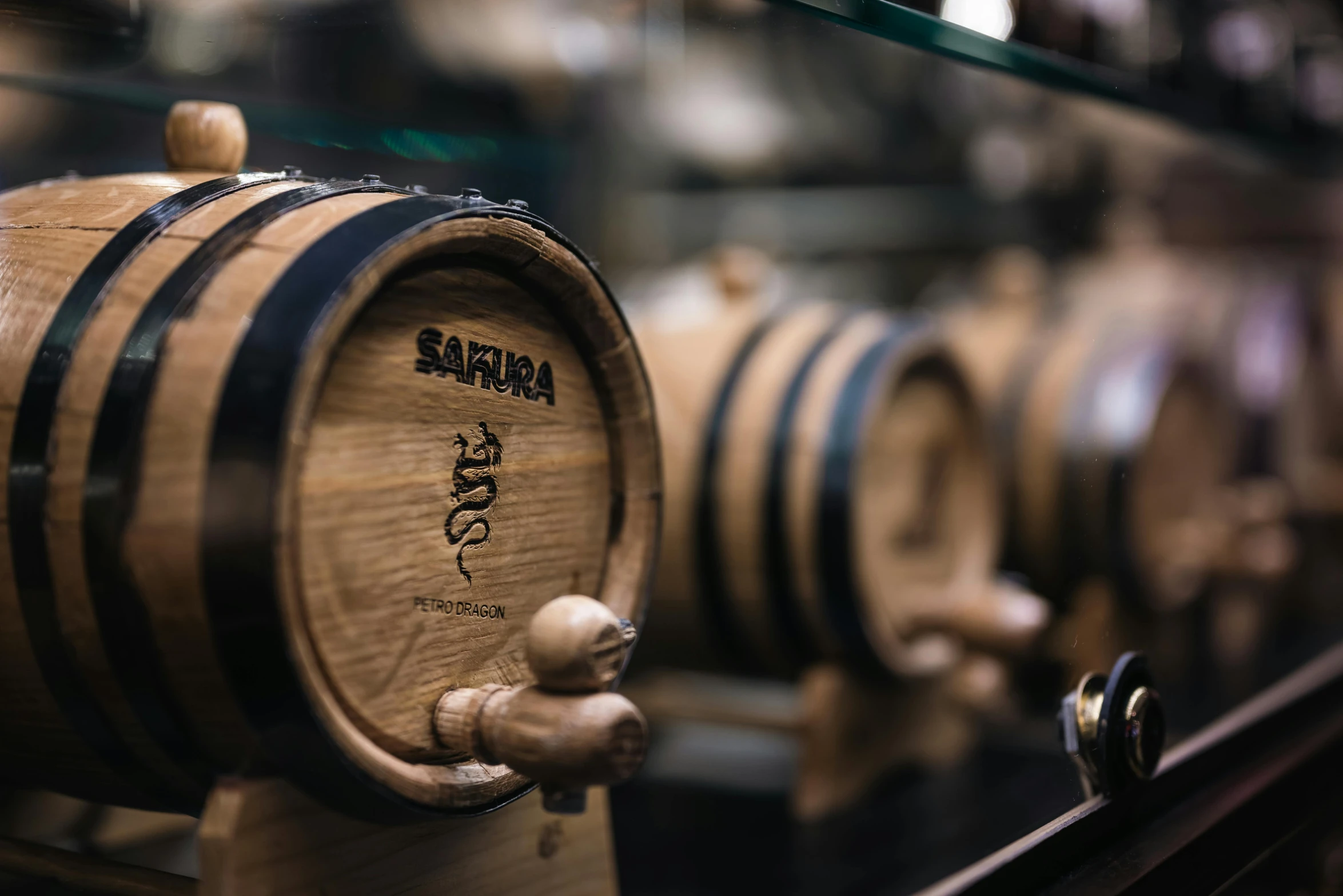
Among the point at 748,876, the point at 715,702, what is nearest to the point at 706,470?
the point at 715,702

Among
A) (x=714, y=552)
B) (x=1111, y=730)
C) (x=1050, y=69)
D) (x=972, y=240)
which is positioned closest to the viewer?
(x=1111, y=730)

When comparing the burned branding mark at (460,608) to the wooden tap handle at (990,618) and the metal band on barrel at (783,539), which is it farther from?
the wooden tap handle at (990,618)

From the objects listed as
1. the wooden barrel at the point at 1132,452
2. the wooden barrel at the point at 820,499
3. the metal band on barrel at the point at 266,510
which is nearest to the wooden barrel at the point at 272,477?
the metal band on barrel at the point at 266,510

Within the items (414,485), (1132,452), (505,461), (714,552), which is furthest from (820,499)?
(414,485)

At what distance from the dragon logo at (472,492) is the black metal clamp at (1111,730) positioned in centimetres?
57

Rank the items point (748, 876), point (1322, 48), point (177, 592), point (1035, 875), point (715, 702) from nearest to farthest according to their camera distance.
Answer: point (177, 592) → point (1035, 875) → point (748, 876) → point (715, 702) → point (1322, 48)

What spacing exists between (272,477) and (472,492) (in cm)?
20

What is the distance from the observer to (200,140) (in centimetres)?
102

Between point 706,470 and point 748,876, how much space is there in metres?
0.59

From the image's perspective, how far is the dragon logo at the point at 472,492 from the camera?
89 cm

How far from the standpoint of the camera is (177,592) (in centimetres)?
74

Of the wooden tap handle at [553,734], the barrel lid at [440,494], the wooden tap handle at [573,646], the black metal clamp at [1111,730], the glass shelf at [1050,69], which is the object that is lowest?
the black metal clamp at [1111,730]

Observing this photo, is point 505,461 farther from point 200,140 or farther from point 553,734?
point 200,140

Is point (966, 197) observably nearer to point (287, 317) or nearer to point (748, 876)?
point (748, 876)
